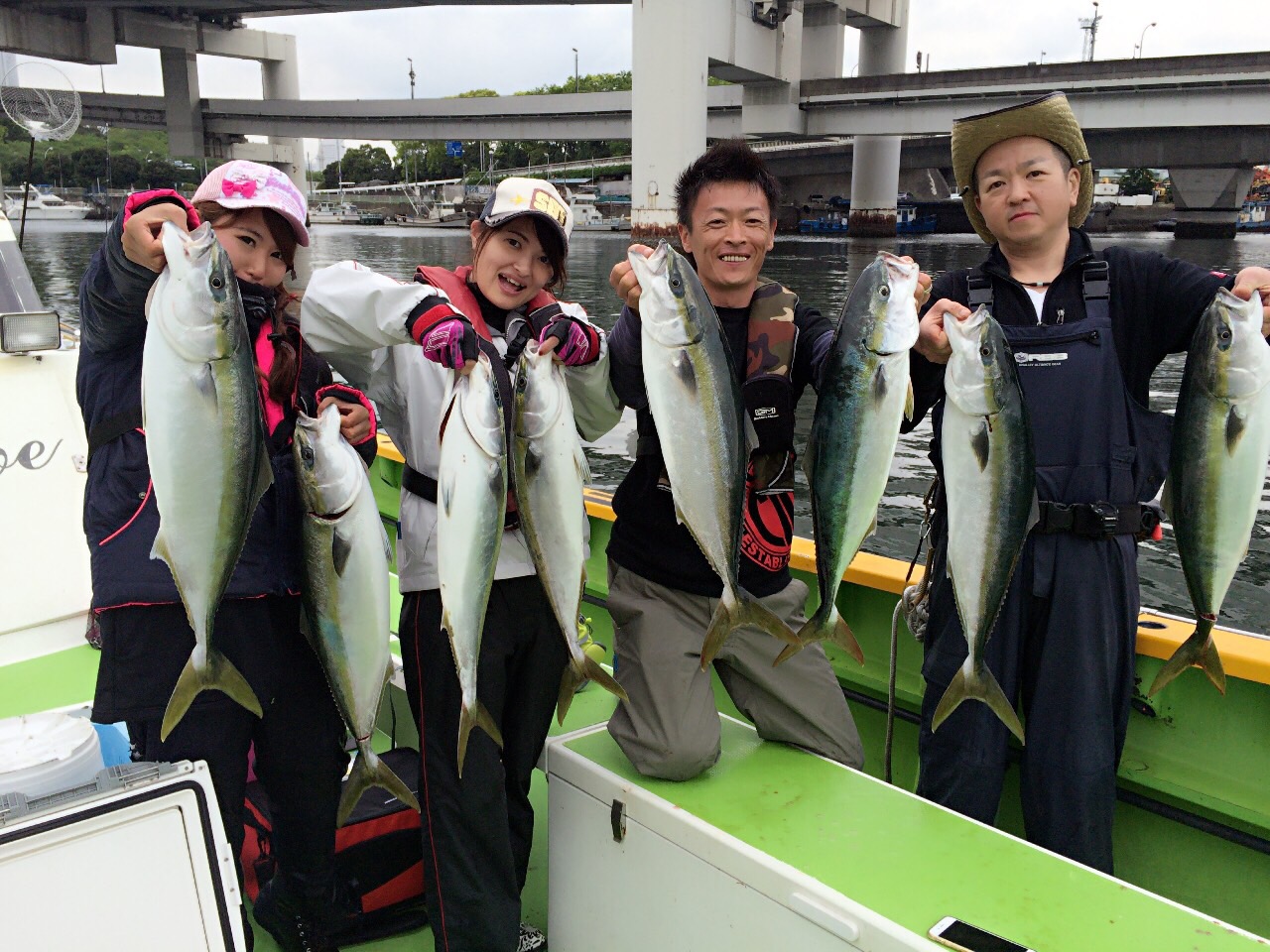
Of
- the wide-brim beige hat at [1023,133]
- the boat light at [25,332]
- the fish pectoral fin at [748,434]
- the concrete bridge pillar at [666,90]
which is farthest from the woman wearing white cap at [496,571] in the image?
the concrete bridge pillar at [666,90]

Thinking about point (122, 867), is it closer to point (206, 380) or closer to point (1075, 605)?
point (206, 380)

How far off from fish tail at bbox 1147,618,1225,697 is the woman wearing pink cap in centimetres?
245

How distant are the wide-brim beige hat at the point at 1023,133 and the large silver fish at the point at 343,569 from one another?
213 centimetres

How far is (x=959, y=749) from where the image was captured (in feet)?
9.48

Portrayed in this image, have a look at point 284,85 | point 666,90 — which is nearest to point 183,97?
point 284,85

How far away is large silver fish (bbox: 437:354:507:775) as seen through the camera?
7.57 ft

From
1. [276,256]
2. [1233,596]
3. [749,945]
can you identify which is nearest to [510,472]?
[276,256]

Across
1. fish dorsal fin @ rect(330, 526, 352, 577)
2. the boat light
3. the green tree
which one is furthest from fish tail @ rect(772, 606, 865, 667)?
the green tree

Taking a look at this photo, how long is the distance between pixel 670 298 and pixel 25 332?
374 centimetres

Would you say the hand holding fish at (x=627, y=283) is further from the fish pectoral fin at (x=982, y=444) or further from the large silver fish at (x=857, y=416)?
the fish pectoral fin at (x=982, y=444)

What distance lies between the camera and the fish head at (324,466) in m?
2.39

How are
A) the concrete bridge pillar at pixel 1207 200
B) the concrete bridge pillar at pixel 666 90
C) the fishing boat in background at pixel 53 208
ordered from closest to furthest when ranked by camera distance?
the concrete bridge pillar at pixel 666 90 < the concrete bridge pillar at pixel 1207 200 < the fishing boat in background at pixel 53 208

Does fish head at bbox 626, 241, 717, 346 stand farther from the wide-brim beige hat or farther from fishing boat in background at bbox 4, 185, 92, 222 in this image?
fishing boat in background at bbox 4, 185, 92, 222

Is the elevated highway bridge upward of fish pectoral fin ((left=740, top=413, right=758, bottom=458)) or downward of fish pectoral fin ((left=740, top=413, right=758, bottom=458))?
upward
